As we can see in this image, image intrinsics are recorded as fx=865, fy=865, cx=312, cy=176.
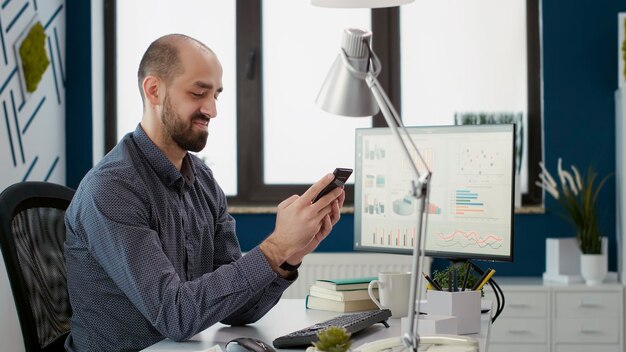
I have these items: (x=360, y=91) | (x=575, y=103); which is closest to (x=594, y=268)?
(x=575, y=103)

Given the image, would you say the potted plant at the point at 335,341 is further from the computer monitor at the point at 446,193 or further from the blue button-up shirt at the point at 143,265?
the computer monitor at the point at 446,193

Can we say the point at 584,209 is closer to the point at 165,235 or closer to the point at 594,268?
the point at 594,268

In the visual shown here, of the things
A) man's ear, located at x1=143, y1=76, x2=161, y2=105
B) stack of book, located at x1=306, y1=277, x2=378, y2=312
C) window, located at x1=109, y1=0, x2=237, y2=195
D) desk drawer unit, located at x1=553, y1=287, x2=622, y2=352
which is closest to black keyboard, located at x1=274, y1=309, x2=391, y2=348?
stack of book, located at x1=306, y1=277, x2=378, y2=312

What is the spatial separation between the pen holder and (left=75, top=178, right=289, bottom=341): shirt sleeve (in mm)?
385

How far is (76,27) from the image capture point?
4.50 m

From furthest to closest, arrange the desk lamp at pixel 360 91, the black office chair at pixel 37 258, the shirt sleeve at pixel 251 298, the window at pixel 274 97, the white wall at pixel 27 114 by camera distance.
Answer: the window at pixel 274 97 < the white wall at pixel 27 114 < the shirt sleeve at pixel 251 298 < the black office chair at pixel 37 258 < the desk lamp at pixel 360 91

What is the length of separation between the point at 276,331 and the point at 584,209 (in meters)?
2.50

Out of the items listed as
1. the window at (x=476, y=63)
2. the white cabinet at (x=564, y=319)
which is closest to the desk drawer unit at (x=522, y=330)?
the white cabinet at (x=564, y=319)

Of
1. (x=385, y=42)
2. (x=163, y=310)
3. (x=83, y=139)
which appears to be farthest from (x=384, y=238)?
(x=83, y=139)

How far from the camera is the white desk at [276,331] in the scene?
1.73 meters

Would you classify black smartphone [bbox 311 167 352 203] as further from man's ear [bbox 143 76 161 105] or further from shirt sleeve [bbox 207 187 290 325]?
man's ear [bbox 143 76 161 105]

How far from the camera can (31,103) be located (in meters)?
4.02

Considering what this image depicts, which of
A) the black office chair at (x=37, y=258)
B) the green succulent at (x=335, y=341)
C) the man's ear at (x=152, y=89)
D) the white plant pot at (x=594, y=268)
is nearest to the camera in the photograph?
the green succulent at (x=335, y=341)

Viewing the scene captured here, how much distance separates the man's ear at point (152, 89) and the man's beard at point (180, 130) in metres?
0.03
